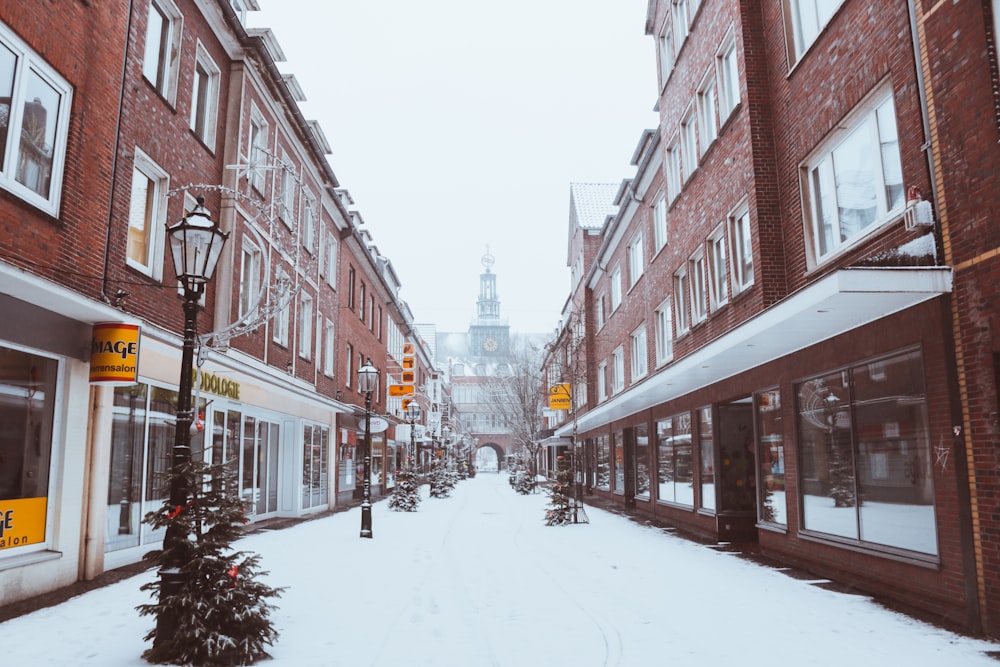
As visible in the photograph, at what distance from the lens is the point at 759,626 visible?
6594mm

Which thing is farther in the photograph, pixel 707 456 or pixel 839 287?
pixel 707 456

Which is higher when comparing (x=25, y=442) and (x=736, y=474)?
(x=25, y=442)

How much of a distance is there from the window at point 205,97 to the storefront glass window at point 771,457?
1109 centimetres

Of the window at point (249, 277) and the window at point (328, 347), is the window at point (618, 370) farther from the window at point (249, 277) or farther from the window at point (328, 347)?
the window at point (249, 277)

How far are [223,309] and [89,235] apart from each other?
205 inches

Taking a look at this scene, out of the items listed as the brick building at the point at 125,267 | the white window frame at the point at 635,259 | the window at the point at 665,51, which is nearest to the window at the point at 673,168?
the window at the point at 665,51

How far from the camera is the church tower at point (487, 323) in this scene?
129750 mm

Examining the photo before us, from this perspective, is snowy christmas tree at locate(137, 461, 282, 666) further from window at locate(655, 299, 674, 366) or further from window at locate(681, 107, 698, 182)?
window at locate(655, 299, 674, 366)

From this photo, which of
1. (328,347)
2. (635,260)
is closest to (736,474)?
(635,260)

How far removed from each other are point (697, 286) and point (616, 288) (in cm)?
1092

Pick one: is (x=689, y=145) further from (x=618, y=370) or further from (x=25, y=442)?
(x=25, y=442)

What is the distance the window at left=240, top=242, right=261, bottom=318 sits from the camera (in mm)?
15748

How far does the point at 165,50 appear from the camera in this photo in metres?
12.0

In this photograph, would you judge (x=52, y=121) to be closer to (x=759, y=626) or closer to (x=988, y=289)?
(x=759, y=626)
